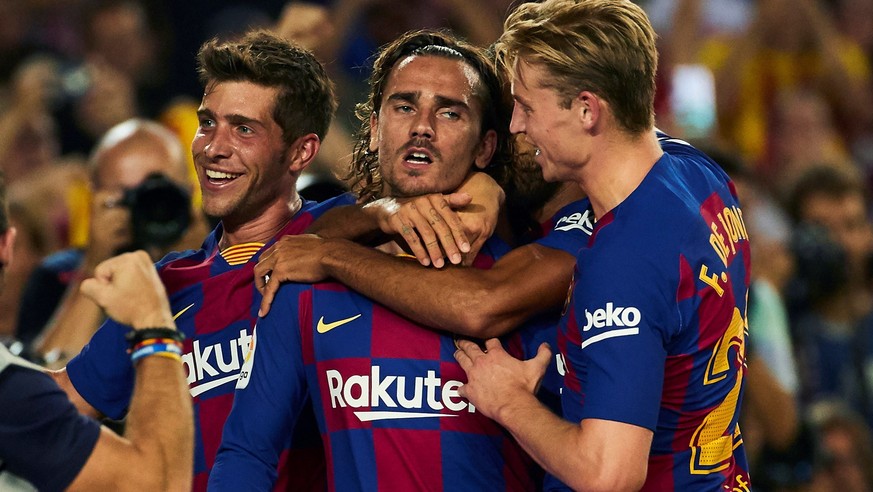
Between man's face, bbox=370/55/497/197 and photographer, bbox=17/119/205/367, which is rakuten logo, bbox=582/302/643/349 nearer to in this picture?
man's face, bbox=370/55/497/197

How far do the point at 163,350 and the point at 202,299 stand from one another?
2.86ft

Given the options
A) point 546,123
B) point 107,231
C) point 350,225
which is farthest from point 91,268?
point 546,123

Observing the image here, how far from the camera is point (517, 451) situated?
404 centimetres

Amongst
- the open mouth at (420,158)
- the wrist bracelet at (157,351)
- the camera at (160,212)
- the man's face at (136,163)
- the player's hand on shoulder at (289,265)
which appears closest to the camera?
the wrist bracelet at (157,351)

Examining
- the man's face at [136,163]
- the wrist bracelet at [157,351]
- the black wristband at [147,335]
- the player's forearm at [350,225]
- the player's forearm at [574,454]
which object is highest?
the man's face at [136,163]

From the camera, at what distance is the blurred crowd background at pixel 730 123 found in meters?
7.00

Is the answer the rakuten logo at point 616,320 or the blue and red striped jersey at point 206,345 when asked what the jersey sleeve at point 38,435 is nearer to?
the blue and red striped jersey at point 206,345

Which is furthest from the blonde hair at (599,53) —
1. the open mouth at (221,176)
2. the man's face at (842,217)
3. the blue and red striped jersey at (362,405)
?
the man's face at (842,217)

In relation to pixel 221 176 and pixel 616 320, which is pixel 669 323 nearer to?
pixel 616 320

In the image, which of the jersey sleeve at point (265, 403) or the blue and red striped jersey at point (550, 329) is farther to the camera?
the blue and red striped jersey at point (550, 329)

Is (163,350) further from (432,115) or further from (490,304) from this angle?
(432,115)

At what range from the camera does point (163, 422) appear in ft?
11.4

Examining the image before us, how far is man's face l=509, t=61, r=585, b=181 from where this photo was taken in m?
3.71

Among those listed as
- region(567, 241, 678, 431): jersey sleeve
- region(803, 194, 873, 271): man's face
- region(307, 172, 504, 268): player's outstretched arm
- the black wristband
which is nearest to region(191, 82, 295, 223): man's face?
region(307, 172, 504, 268): player's outstretched arm
